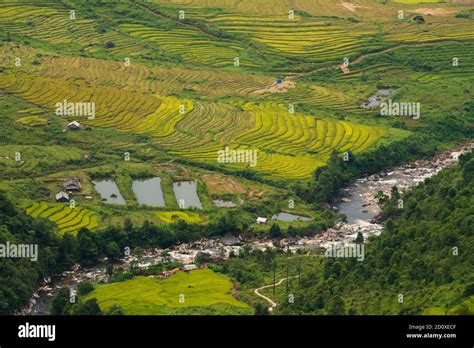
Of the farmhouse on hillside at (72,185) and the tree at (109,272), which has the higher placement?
the farmhouse on hillside at (72,185)

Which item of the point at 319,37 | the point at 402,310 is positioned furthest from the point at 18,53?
the point at 402,310

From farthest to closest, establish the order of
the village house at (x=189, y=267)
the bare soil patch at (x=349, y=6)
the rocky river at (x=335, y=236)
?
1. the bare soil patch at (x=349, y=6)
2. the village house at (x=189, y=267)
3. the rocky river at (x=335, y=236)

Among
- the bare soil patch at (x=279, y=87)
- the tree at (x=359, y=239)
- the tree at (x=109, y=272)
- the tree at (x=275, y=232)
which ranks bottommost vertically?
the tree at (x=109, y=272)

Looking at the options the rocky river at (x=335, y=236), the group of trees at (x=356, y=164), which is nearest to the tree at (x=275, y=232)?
the rocky river at (x=335, y=236)

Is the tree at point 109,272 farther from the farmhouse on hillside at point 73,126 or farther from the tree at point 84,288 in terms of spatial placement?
the farmhouse on hillside at point 73,126

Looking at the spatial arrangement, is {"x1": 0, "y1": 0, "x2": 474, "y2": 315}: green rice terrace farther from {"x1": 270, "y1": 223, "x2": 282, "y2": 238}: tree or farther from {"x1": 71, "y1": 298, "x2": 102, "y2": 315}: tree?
{"x1": 71, "y1": 298, "x2": 102, "y2": 315}: tree

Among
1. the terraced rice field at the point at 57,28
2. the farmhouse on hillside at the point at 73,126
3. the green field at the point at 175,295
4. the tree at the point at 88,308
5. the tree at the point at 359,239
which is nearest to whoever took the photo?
the tree at the point at 88,308
